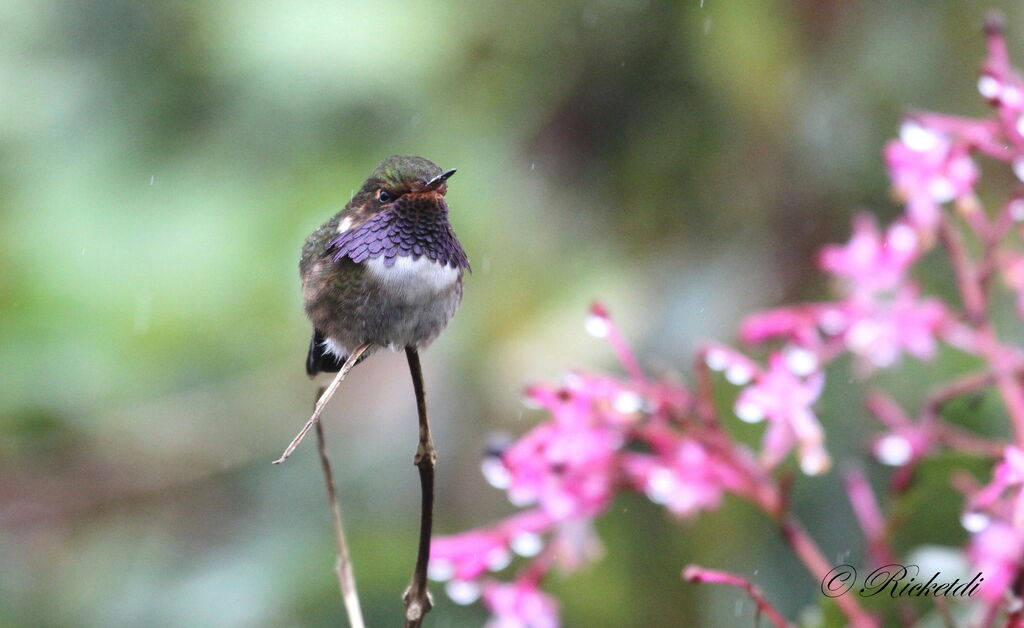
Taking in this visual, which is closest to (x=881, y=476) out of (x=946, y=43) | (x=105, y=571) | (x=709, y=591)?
(x=709, y=591)

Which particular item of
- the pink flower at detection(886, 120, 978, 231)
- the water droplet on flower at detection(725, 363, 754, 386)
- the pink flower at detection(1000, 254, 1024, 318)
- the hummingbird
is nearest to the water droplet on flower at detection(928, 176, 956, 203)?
the pink flower at detection(886, 120, 978, 231)

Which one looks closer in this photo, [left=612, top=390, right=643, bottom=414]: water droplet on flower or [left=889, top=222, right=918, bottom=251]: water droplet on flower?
[left=612, top=390, right=643, bottom=414]: water droplet on flower

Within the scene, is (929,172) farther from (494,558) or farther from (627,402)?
(494,558)

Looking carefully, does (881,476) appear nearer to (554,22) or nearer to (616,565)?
(616,565)

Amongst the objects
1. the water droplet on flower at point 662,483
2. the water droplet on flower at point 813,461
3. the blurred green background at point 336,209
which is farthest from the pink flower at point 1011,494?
the blurred green background at point 336,209

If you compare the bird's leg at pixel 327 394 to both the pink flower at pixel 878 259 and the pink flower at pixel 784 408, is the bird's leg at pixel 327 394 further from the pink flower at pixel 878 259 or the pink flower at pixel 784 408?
the pink flower at pixel 878 259

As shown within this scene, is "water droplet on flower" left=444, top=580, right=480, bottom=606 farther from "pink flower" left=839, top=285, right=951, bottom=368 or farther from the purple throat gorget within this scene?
the purple throat gorget
